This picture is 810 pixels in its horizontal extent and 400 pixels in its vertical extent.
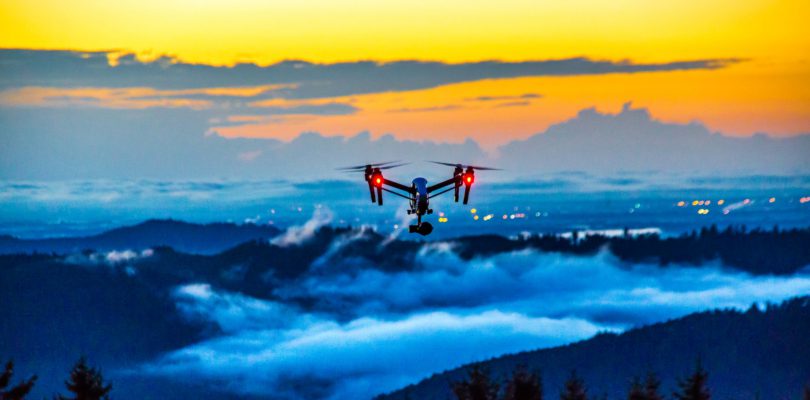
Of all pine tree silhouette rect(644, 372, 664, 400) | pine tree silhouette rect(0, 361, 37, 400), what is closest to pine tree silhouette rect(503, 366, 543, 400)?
pine tree silhouette rect(644, 372, 664, 400)

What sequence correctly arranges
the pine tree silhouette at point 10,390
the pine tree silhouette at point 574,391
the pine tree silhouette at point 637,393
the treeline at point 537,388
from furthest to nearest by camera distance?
the pine tree silhouette at point 574,391
the treeline at point 537,388
the pine tree silhouette at point 637,393
the pine tree silhouette at point 10,390

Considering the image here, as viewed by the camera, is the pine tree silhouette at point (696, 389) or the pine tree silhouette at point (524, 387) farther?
the pine tree silhouette at point (524, 387)

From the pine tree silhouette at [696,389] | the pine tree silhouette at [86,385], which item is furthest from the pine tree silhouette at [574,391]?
the pine tree silhouette at [86,385]

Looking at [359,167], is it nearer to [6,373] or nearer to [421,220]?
[421,220]

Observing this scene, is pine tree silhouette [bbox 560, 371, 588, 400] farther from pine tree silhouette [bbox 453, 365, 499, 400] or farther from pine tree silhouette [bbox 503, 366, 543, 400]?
pine tree silhouette [bbox 453, 365, 499, 400]

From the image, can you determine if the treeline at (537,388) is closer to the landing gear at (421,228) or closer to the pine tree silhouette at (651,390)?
the pine tree silhouette at (651,390)

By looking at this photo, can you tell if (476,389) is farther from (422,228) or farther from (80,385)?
(422,228)

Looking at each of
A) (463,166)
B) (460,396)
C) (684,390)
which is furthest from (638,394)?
(463,166)
